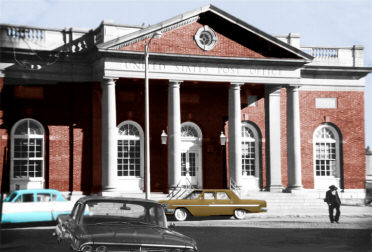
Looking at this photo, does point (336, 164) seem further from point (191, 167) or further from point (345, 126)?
point (191, 167)

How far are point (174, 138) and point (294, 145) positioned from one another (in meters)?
6.95

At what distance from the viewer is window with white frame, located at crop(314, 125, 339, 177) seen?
36031 mm

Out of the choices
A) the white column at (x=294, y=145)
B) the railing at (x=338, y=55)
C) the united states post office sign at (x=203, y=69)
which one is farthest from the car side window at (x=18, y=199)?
the railing at (x=338, y=55)

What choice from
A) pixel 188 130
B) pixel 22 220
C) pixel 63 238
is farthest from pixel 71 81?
pixel 63 238

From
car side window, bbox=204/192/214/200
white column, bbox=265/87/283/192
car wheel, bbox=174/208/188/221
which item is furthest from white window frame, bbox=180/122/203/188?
car wheel, bbox=174/208/188/221

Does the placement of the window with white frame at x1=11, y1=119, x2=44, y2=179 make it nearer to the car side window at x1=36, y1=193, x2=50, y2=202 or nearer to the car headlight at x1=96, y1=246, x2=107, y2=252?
the car side window at x1=36, y1=193, x2=50, y2=202

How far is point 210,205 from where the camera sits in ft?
80.4

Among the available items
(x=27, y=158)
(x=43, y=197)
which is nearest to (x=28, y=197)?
(x=43, y=197)

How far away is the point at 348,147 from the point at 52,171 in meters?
18.5

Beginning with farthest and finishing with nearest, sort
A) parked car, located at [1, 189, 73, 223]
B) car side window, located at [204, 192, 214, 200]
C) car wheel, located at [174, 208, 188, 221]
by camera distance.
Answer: car side window, located at [204, 192, 214, 200] < car wheel, located at [174, 208, 188, 221] < parked car, located at [1, 189, 73, 223]

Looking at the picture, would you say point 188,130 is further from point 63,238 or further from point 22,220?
point 63,238

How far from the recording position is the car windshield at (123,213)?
940 centimetres

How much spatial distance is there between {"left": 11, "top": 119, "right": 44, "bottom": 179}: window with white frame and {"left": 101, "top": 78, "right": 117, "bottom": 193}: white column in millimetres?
3916

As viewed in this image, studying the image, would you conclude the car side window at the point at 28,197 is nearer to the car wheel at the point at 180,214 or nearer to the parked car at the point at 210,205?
the parked car at the point at 210,205
